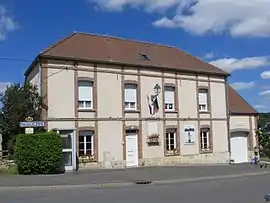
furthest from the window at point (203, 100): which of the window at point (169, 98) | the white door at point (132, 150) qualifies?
the white door at point (132, 150)

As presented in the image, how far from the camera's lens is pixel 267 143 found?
848 centimetres

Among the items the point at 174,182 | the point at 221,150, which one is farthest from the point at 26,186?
the point at 221,150

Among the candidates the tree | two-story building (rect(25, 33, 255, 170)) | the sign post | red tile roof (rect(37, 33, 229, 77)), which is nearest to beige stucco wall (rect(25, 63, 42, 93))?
two-story building (rect(25, 33, 255, 170))

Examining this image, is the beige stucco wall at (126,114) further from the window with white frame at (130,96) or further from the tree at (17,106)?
the tree at (17,106)

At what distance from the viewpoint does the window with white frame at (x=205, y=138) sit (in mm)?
30703

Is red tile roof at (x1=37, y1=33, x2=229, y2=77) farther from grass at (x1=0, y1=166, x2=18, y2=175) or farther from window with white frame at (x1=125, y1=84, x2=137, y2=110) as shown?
grass at (x1=0, y1=166, x2=18, y2=175)

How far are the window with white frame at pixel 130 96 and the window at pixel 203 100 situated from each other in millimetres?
6114

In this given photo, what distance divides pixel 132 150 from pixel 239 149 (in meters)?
11.7

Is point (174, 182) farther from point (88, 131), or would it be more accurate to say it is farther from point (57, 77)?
point (57, 77)

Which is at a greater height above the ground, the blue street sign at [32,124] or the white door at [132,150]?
the blue street sign at [32,124]

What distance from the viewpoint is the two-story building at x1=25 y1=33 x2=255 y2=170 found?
79.0 ft

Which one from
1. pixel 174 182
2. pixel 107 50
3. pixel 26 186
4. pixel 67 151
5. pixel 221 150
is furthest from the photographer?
pixel 221 150

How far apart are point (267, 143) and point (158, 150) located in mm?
19559

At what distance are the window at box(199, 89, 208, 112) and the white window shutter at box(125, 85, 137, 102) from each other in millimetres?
6119
